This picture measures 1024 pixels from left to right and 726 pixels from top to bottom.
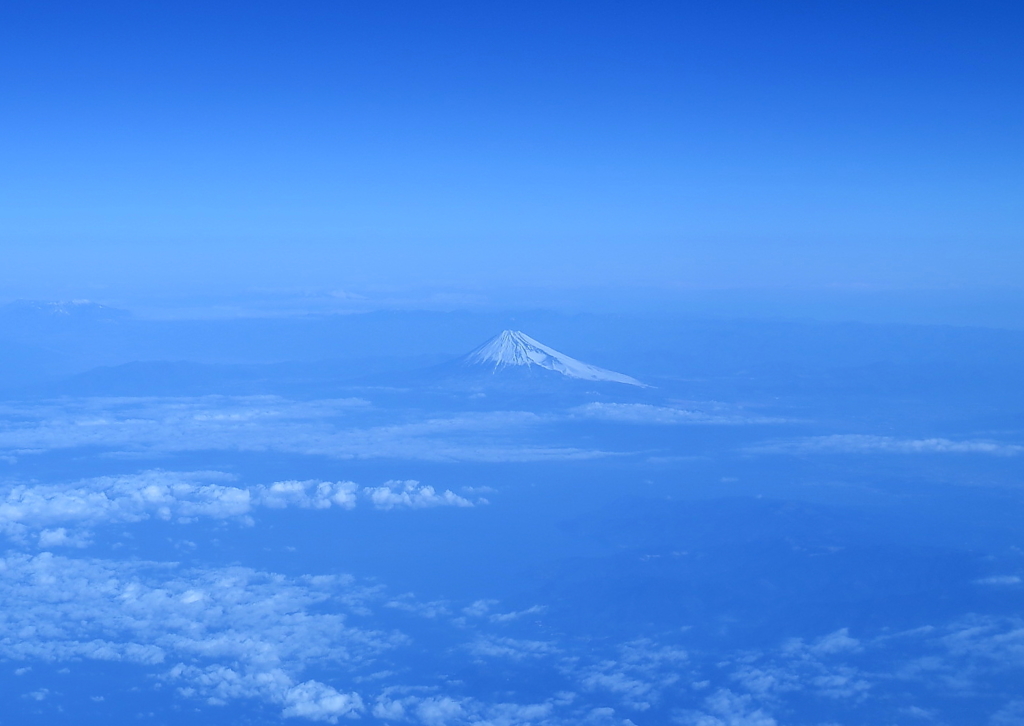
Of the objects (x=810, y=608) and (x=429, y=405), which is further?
(x=429, y=405)

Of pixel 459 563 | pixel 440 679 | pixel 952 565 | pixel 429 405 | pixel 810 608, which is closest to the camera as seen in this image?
pixel 440 679

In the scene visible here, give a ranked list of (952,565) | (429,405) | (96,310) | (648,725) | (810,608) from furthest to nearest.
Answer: (96,310) < (429,405) < (952,565) < (810,608) < (648,725)

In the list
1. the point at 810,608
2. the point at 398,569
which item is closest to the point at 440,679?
the point at 398,569

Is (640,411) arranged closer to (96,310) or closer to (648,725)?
(648,725)

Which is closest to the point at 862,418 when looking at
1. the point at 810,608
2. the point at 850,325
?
the point at 810,608

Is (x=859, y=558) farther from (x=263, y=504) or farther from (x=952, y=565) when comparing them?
(x=263, y=504)

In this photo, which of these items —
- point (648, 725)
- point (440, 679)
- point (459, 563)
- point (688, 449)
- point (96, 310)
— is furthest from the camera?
point (96, 310)
